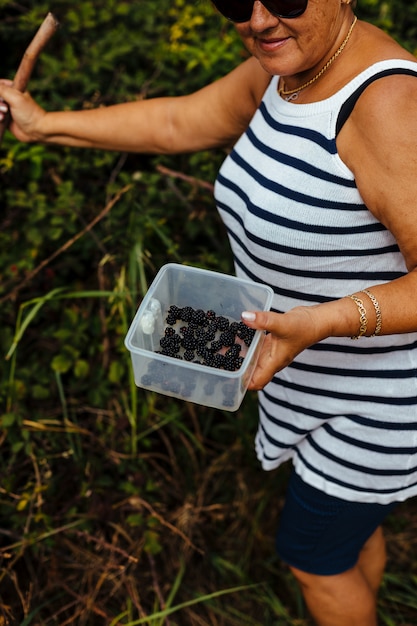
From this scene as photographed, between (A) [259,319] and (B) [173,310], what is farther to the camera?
(B) [173,310]

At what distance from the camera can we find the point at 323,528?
1.90 m

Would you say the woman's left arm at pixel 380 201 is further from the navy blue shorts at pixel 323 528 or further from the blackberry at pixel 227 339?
the navy blue shorts at pixel 323 528

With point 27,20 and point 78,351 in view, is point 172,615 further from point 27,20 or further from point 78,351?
point 27,20

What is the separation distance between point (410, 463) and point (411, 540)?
4.19 feet

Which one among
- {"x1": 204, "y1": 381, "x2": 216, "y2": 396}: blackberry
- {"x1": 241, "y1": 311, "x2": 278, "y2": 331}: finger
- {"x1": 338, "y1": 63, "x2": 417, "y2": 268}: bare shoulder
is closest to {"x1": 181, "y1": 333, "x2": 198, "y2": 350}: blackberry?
{"x1": 204, "y1": 381, "x2": 216, "y2": 396}: blackberry

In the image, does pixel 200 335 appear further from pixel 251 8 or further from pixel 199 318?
pixel 251 8

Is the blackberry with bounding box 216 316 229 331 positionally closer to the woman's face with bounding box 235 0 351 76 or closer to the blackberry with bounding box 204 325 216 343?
the blackberry with bounding box 204 325 216 343

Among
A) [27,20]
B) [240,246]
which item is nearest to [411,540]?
[240,246]

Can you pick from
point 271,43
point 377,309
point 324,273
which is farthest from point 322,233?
point 271,43

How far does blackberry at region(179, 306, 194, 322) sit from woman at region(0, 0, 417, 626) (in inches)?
7.2

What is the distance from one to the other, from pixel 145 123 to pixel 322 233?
2.72ft

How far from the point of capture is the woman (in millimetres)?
1384

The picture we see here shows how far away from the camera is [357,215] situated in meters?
1.46

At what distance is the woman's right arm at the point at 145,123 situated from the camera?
6.51 feet
